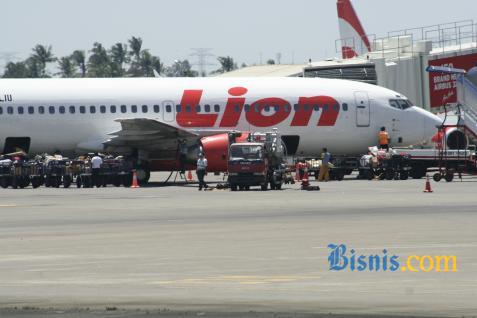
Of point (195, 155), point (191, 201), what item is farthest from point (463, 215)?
point (195, 155)

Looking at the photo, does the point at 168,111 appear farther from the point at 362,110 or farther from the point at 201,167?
the point at 362,110

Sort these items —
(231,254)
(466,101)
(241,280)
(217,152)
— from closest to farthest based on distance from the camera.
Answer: (241,280)
(231,254)
(217,152)
(466,101)

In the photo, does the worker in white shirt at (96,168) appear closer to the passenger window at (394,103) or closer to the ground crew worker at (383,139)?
the ground crew worker at (383,139)

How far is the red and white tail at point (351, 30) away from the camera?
82.1 metres

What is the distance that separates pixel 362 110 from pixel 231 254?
100 ft

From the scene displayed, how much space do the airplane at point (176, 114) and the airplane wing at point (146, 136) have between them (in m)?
0.04

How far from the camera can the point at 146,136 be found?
47750 mm

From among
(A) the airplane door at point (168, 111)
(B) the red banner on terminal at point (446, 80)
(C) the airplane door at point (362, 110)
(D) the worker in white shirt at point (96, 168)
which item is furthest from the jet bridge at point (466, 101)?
(D) the worker in white shirt at point (96, 168)

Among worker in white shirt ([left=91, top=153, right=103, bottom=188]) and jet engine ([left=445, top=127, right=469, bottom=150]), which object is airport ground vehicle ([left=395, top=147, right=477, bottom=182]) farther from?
worker in white shirt ([left=91, top=153, right=103, bottom=188])

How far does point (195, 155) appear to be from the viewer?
47.4 meters

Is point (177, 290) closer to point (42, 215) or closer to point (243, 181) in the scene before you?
point (42, 215)

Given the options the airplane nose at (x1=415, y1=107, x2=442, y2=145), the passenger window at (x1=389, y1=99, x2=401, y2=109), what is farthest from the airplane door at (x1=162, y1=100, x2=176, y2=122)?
the airplane nose at (x1=415, y1=107, x2=442, y2=145)

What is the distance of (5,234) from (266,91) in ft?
83.1

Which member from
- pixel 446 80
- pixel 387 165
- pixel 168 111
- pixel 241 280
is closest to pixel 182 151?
pixel 168 111
